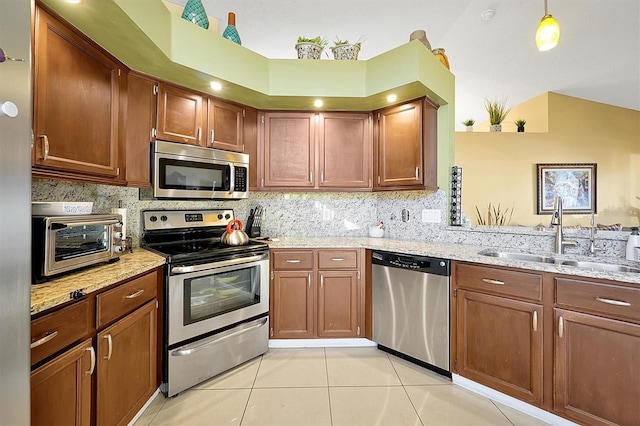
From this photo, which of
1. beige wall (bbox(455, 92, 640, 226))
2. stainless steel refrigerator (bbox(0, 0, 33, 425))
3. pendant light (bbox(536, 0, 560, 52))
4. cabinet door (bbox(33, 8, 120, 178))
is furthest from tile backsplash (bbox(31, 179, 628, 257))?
beige wall (bbox(455, 92, 640, 226))

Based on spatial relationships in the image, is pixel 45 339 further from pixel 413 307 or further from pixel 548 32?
pixel 548 32

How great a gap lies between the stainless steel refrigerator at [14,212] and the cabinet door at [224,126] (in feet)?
5.31

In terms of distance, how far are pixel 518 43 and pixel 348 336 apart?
4158 millimetres

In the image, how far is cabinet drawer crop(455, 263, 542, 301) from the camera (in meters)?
1.65

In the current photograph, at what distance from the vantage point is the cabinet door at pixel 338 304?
2.47 m

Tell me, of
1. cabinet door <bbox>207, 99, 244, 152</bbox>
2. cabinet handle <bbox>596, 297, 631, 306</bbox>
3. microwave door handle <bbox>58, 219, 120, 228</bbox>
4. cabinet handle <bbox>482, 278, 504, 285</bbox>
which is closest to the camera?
microwave door handle <bbox>58, 219, 120, 228</bbox>

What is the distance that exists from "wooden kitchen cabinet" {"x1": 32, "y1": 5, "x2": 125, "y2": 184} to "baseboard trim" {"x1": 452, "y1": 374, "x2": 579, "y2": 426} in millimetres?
2734

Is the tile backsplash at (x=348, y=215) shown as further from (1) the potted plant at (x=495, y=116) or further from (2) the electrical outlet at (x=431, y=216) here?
(1) the potted plant at (x=495, y=116)

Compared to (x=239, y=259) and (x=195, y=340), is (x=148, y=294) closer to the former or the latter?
(x=195, y=340)

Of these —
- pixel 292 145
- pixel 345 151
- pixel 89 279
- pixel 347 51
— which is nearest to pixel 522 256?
pixel 345 151

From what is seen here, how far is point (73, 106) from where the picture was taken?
1.47 m

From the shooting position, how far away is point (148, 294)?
1.67 meters

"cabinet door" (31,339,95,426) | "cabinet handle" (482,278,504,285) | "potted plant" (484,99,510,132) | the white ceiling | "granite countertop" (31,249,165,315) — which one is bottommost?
"cabinet door" (31,339,95,426)

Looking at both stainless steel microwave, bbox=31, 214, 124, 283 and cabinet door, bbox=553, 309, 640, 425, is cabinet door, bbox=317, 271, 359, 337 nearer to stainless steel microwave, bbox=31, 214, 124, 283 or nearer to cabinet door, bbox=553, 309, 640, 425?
cabinet door, bbox=553, 309, 640, 425
